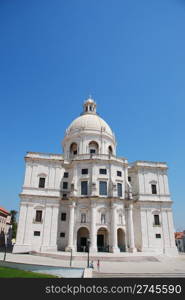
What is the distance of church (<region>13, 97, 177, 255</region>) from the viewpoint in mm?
37750

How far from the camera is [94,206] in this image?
3822 cm

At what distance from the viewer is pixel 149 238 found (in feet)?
135

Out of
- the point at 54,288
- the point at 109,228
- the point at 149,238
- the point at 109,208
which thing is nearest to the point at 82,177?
the point at 109,208

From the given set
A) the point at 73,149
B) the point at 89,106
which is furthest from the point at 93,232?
the point at 89,106

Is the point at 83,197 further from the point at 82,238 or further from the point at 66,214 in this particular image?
the point at 82,238

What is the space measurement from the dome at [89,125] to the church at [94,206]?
9.01 m

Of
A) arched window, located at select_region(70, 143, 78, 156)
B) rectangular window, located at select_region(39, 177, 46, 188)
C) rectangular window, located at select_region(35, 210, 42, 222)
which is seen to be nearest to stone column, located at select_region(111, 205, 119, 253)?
rectangular window, located at select_region(35, 210, 42, 222)

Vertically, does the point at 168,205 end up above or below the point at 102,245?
above

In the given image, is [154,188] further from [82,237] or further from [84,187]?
[82,237]

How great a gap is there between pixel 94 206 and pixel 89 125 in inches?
807

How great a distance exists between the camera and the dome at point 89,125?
50.4 metres

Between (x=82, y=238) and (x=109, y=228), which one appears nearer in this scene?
(x=109, y=228)

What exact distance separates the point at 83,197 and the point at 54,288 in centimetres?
3114

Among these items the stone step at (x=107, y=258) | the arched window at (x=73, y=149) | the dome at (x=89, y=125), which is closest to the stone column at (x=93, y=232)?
the stone step at (x=107, y=258)
